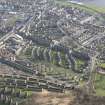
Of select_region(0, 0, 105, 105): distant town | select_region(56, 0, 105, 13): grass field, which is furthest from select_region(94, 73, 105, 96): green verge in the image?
select_region(56, 0, 105, 13): grass field

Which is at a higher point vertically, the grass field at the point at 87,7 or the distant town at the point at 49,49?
the grass field at the point at 87,7

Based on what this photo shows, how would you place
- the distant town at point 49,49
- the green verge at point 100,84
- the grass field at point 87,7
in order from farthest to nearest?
the grass field at point 87,7, the distant town at point 49,49, the green verge at point 100,84

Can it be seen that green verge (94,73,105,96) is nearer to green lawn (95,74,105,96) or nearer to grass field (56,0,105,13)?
green lawn (95,74,105,96)

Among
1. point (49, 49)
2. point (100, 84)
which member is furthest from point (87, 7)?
point (100, 84)

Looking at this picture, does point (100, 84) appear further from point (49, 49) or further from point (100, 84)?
point (49, 49)

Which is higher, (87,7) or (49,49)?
(87,7)

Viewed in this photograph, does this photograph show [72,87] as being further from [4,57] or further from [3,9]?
[3,9]

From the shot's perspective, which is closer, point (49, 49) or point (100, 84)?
point (100, 84)

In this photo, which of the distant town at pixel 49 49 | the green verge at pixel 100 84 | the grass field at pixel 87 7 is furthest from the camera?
the grass field at pixel 87 7

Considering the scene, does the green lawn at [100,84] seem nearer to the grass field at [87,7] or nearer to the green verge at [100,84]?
the green verge at [100,84]

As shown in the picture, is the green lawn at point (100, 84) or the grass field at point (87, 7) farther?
the grass field at point (87, 7)

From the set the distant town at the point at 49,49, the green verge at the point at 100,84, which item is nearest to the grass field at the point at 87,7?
the distant town at the point at 49,49

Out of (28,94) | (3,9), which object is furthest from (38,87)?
(3,9)
